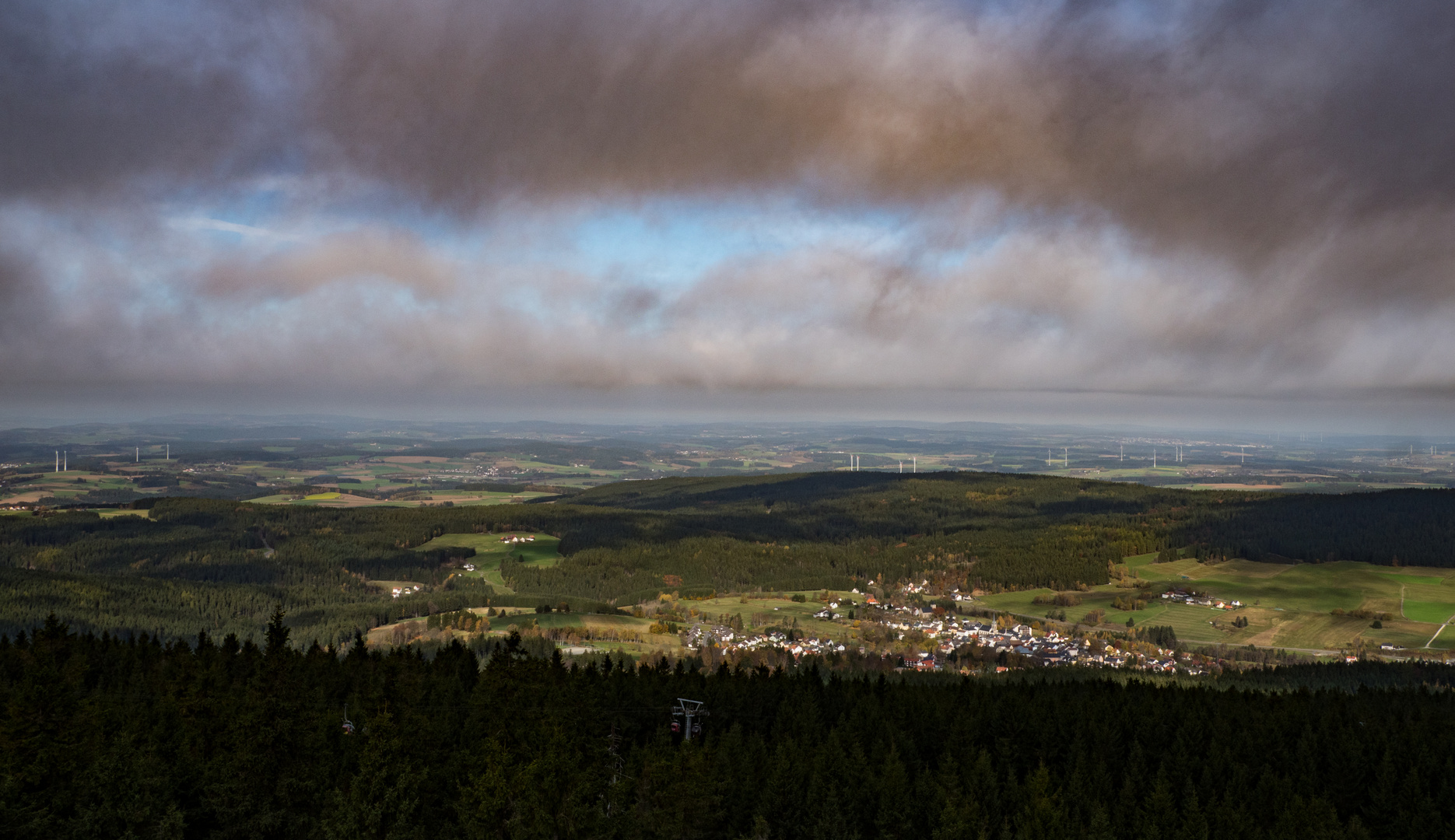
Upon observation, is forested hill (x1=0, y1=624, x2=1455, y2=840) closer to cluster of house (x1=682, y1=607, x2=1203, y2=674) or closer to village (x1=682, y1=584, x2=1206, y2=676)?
village (x1=682, y1=584, x2=1206, y2=676)

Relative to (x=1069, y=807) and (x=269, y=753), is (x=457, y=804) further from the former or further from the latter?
(x=1069, y=807)

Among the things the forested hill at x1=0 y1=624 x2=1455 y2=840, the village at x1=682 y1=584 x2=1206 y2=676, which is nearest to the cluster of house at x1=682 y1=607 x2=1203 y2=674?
the village at x1=682 y1=584 x2=1206 y2=676

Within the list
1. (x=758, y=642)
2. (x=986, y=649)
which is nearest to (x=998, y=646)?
(x=986, y=649)

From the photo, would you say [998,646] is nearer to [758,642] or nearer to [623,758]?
[758,642]

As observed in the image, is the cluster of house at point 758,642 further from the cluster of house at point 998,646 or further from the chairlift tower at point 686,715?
the chairlift tower at point 686,715

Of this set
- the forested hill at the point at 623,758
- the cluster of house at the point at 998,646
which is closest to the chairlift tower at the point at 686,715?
the forested hill at the point at 623,758

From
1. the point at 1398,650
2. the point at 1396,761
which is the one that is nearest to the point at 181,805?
the point at 1396,761

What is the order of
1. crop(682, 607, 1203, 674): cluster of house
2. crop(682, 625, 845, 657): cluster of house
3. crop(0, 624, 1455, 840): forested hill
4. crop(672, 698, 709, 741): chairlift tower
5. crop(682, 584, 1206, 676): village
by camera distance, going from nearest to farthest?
1. crop(0, 624, 1455, 840): forested hill
2. crop(672, 698, 709, 741): chairlift tower
3. crop(682, 584, 1206, 676): village
4. crop(682, 607, 1203, 674): cluster of house
5. crop(682, 625, 845, 657): cluster of house

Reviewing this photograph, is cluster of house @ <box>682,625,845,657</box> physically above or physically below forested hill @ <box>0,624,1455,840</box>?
below
